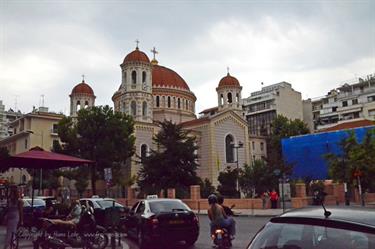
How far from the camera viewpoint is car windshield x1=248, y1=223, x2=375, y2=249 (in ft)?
10.5

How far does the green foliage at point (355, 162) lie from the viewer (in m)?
24.0

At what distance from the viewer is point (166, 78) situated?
62719 millimetres

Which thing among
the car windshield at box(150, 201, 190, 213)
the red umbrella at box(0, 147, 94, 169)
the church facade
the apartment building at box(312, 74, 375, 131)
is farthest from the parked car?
the apartment building at box(312, 74, 375, 131)

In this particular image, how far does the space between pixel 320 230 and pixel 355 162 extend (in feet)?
74.7

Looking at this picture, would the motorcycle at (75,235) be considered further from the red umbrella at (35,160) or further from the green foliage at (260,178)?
the green foliage at (260,178)

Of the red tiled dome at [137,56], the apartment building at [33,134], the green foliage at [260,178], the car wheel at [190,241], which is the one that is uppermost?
the red tiled dome at [137,56]

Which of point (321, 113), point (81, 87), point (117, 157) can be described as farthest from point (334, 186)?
point (321, 113)

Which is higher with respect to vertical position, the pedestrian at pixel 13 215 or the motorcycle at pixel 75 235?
the pedestrian at pixel 13 215

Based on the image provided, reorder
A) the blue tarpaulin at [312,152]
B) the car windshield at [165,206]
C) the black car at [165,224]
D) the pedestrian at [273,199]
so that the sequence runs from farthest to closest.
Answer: the blue tarpaulin at [312,152] < the pedestrian at [273,199] < the car windshield at [165,206] < the black car at [165,224]

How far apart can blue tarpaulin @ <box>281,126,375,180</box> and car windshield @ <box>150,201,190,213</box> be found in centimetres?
3708

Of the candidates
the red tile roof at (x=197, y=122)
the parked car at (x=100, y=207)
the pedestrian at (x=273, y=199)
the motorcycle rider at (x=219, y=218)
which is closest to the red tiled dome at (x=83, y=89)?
the red tile roof at (x=197, y=122)

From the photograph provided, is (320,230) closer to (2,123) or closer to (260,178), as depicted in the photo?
(260,178)

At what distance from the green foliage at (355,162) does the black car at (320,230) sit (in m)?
22.1

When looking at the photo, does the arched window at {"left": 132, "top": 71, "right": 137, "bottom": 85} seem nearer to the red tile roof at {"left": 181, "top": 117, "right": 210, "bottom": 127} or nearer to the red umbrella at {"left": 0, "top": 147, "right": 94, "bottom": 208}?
the red tile roof at {"left": 181, "top": 117, "right": 210, "bottom": 127}
